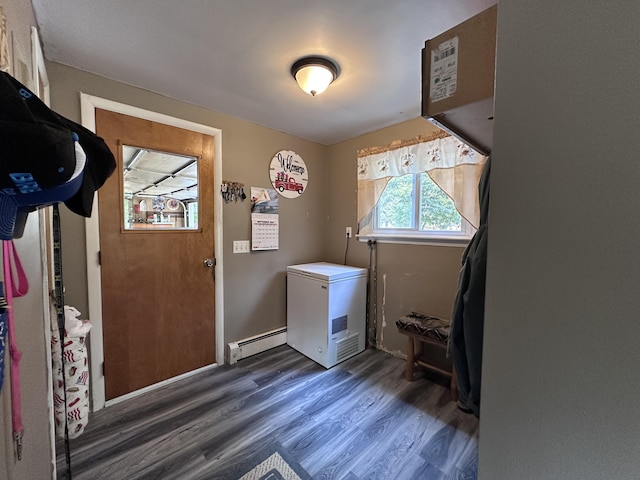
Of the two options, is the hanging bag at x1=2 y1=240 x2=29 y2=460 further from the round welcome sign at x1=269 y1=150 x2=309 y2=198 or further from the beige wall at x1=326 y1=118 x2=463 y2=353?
the beige wall at x1=326 y1=118 x2=463 y2=353

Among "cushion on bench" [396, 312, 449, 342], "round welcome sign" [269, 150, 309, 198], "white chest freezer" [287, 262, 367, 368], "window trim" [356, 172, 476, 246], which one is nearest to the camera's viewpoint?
"cushion on bench" [396, 312, 449, 342]

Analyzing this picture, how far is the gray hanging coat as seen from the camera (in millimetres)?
744

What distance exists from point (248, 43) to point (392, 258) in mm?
2071

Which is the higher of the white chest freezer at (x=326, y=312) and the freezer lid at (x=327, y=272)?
the freezer lid at (x=327, y=272)

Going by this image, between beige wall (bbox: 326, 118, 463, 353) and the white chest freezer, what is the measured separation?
0.25 meters

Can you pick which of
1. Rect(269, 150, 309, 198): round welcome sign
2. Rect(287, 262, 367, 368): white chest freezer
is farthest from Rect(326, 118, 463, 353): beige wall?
Rect(269, 150, 309, 198): round welcome sign

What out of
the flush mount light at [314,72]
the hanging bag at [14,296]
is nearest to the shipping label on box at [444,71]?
the flush mount light at [314,72]

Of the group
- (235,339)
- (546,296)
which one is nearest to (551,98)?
A: (546,296)

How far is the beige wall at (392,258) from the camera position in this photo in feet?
7.34

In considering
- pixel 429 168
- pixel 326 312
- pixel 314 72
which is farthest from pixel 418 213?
pixel 314 72

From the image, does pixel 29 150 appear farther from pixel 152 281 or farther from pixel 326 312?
pixel 326 312

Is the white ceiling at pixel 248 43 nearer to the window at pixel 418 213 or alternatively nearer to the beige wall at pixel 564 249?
the window at pixel 418 213

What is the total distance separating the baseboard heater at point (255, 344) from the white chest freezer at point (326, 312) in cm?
10

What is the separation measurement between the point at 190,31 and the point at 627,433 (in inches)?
81.4
